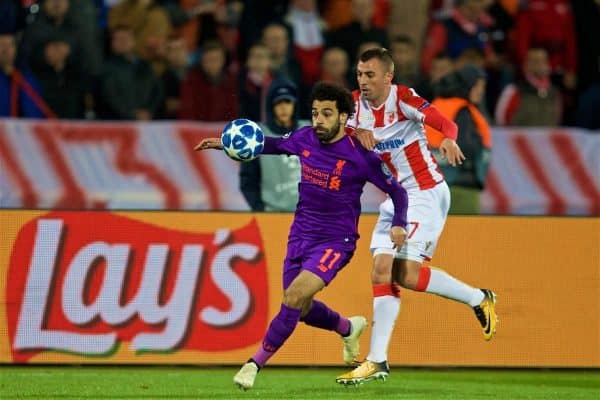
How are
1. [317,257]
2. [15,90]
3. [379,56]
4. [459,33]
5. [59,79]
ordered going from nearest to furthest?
[317,257], [379,56], [15,90], [59,79], [459,33]

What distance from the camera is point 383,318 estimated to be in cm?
1023

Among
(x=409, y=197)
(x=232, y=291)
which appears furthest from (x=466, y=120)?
(x=232, y=291)

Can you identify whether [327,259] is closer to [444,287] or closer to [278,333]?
[278,333]

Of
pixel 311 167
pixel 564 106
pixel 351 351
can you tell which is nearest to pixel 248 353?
pixel 351 351

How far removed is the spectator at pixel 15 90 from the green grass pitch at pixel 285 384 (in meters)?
3.84

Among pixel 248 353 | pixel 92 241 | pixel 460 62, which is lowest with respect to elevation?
pixel 248 353

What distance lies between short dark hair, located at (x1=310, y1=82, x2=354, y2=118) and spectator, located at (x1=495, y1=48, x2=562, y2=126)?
6.27 metres

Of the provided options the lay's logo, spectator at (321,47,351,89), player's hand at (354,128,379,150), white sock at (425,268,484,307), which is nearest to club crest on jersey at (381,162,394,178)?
player's hand at (354,128,379,150)

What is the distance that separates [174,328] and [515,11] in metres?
6.91

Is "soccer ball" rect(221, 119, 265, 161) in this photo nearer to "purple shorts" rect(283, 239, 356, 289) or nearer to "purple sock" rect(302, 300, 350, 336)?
"purple shorts" rect(283, 239, 356, 289)

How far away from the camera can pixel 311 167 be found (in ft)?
31.8

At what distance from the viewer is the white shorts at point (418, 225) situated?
1040cm

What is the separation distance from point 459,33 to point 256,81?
2.65 metres

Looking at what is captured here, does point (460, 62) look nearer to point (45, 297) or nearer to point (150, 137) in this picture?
point (150, 137)
